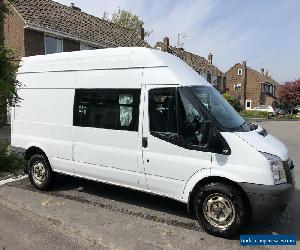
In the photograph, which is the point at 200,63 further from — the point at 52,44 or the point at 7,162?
the point at 7,162

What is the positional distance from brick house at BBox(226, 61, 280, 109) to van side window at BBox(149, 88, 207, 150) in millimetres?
61639

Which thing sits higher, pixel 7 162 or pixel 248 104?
pixel 248 104

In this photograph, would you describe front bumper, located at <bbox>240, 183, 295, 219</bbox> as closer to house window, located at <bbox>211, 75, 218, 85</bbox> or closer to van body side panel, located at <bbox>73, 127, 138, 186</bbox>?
van body side panel, located at <bbox>73, 127, 138, 186</bbox>

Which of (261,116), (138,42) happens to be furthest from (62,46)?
(261,116)

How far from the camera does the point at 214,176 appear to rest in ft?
17.8

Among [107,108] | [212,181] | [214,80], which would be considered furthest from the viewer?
[214,80]

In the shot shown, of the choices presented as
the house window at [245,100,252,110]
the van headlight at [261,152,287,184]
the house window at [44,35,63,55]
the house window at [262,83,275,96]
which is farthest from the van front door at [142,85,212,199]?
the house window at [262,83,275,96]

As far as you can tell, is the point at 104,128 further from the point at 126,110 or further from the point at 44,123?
the point at 44,123

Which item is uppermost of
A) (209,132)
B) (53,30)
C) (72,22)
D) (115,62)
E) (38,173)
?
(72,22)

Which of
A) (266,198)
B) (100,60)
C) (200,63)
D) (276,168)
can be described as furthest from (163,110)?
(200,63)

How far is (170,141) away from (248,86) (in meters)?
63.3

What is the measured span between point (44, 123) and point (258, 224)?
14.4 ft

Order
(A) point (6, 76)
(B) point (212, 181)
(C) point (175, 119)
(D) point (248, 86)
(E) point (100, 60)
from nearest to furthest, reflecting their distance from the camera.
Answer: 1. (A) point (6, 76)
2. (B) point (212, 181)
3. (C) point (175, 119)
4. (E) point (100, 60)
5. (D) point (248, 86)

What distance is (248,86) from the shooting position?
66.3 metres
